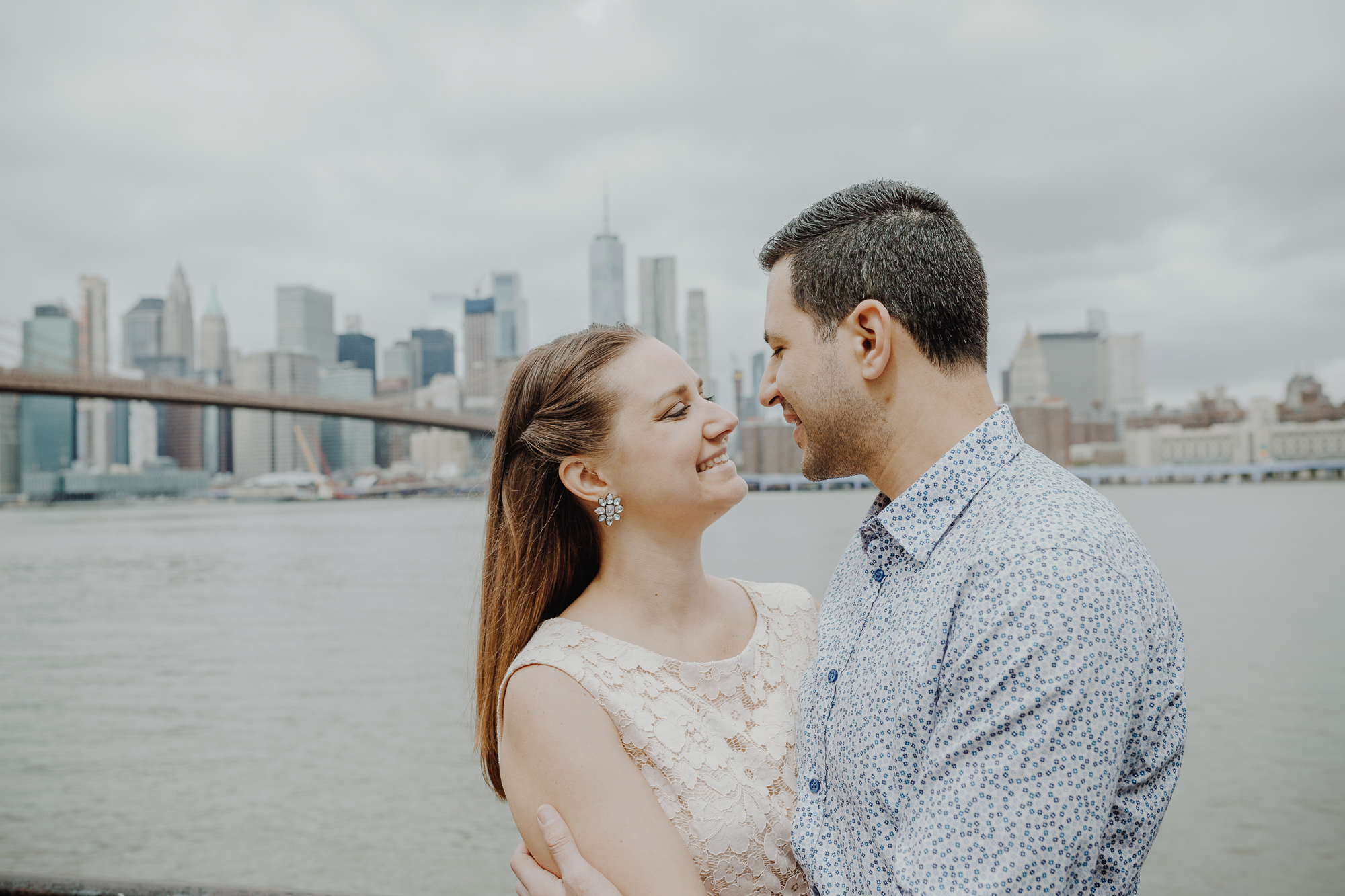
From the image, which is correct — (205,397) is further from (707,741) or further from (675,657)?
(707,741)

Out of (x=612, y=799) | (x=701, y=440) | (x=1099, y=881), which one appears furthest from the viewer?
(x=701, y=440)

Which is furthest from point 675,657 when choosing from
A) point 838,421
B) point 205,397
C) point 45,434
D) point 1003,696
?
point 45,434

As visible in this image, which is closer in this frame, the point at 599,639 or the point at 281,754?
the point at 599,639

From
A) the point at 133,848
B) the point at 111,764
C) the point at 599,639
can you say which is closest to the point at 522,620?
the point at 599,639

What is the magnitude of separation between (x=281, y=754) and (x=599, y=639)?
9204mm

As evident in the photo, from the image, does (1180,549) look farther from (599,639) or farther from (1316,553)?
(599,639)

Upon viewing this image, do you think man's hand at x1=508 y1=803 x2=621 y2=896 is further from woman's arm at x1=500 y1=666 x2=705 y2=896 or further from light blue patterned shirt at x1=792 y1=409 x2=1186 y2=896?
light blue patterned shirt at x1=792 y1=409 x2=1186 y2=896

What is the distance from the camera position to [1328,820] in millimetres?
7691

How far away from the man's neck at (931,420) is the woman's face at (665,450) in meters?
0.39

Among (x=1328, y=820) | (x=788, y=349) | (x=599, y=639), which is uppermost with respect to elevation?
(x=788, y=349)

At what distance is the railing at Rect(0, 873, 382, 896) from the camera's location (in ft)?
4.06

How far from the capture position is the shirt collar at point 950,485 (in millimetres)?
1086

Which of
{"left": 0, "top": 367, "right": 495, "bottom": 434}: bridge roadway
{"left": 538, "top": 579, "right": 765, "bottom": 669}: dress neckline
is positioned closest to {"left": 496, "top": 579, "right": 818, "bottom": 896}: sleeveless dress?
{"left": 538, "top": 579, "right": 765, "bottom": 669}: dress neckline

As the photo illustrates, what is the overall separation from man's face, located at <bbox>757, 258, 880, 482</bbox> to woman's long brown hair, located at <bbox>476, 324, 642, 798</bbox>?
379mm
